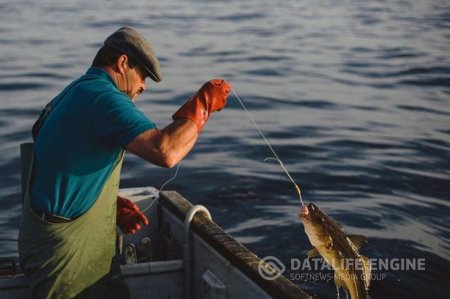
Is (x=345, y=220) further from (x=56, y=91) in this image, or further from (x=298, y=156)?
(x=56, y=91)

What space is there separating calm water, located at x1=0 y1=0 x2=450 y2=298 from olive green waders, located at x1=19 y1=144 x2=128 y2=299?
3.81 m

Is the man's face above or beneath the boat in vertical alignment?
above

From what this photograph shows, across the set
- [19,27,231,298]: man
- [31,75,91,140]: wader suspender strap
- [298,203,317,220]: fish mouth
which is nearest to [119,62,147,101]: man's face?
[19,27,231,298]: man

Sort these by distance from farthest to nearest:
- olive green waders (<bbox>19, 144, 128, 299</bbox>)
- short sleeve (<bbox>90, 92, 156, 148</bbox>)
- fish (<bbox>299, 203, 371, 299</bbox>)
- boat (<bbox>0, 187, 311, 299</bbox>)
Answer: boat (<bbox>0, 187, 311, 299</bbox>)
fish (<bbox>299, 203, 371, 299</bbox>)
olive green waders (<bbox>19, 144, 128, 299</bbox>)
short sleeve (<bbox>90, 92, 156, 148</bbox>)

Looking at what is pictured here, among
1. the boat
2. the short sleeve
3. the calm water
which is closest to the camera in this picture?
the short sleeve

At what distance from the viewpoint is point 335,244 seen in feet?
14.2

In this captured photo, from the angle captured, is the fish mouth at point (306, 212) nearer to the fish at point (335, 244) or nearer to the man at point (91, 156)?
the fish at point (335, 244)

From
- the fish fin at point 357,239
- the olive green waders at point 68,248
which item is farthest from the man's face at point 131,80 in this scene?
the fish fin at point 357,239

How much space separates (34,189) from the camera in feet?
13.6

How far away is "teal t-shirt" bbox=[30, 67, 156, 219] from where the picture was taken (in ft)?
12.2

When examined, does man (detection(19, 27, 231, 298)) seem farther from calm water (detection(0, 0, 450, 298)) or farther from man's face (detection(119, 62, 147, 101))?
calm water (detection(0, 0, 450, 298))

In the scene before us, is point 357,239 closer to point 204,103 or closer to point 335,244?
point 335,244

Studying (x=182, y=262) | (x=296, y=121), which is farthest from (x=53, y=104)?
(x=296, y=121)

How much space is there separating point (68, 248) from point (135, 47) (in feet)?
4.36
